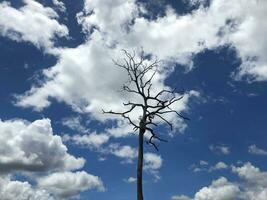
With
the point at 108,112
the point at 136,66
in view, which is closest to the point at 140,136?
the point at 108,112

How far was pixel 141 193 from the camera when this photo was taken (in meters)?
29.0

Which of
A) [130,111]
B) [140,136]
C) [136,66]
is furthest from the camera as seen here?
[136,66]

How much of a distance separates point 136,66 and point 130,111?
4090mm

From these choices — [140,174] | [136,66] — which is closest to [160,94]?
[136,66]

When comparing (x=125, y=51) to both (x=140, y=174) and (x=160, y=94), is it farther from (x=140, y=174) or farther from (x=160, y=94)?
(x=140, y=174)

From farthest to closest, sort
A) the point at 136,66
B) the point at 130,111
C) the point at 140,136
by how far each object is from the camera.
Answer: the point at 136,66, the point at 130,111, the point at 140,136

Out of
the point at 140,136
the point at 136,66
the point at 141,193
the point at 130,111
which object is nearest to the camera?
the point at 141,193

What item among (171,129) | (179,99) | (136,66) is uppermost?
(136,66)

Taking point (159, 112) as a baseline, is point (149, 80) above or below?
above

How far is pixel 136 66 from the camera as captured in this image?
35375 millimetres

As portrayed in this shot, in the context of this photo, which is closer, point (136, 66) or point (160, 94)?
point (160, 94)

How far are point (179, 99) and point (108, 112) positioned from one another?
5128 millimetres

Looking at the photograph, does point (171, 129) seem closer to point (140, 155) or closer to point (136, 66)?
point (140, 155)

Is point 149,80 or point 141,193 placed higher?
point 149,80
